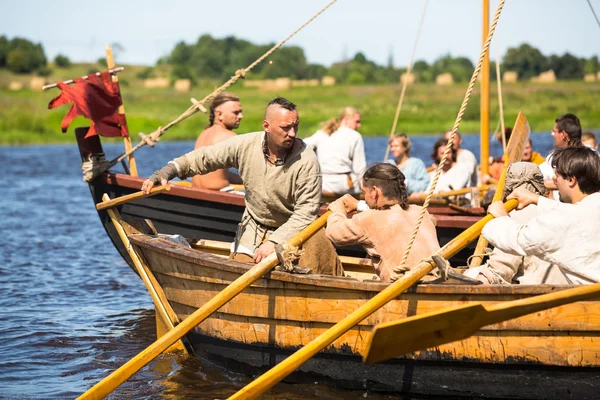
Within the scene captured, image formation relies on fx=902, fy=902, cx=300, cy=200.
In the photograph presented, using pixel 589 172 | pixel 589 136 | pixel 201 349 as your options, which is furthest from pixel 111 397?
pixel 589 136

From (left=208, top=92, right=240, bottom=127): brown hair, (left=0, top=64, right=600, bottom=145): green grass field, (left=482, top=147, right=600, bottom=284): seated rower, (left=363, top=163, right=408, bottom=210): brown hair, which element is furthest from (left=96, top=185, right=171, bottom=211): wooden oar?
(left=0, top=64, right=600, bottom=145): green grass field

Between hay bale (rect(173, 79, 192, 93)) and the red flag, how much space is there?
57.0 m

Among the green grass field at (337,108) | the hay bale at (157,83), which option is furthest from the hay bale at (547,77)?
the hay bale at (157,83)

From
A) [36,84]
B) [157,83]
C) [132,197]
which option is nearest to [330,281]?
[132,197]

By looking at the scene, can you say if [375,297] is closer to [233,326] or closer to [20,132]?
[233,326]

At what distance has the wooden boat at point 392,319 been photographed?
4.92 meters

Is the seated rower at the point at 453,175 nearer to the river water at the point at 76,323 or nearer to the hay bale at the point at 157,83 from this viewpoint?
the river water at the point at 76,323

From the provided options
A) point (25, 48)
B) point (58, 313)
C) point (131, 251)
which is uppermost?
point (25, 48)

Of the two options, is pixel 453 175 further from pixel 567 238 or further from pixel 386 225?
pixel 567 238

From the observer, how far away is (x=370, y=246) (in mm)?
5453

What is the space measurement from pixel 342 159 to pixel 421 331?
18.1 feet

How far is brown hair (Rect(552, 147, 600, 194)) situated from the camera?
188 inches

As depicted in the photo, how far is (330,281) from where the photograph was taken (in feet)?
17.3

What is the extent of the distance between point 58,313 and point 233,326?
332 cm
